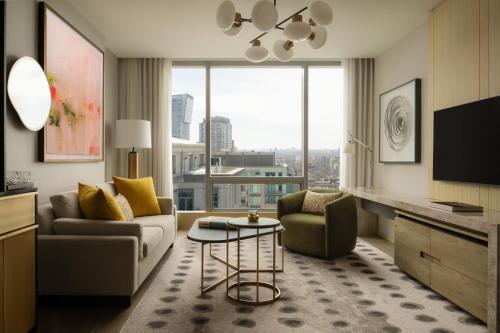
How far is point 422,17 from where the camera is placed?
407cm

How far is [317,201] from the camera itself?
455 cm

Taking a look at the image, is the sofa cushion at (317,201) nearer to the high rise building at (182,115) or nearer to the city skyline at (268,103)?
the city skyline at (268,103)

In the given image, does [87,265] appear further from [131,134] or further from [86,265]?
[131,134]

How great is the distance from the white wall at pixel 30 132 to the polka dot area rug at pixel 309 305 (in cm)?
129

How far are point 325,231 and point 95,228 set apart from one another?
7.34 ft

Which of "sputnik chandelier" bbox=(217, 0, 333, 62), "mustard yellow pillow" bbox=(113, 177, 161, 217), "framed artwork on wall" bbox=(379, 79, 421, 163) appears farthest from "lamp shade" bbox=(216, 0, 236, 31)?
"framed artwork on wall" bbox=(379, 79, 421, 163)

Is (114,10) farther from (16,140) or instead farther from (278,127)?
(278,127)

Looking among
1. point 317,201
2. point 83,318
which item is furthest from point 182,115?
point 83,318

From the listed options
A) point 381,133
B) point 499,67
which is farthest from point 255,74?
point 499,67

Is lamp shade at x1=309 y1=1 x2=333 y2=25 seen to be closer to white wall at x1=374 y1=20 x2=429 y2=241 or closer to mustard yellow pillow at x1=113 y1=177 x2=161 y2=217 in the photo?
white wall at x1=374 y1=20 x2=429 y2=241

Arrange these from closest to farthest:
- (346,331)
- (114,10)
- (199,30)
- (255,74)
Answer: (346,331), (114,10), (199,30), (255,74)

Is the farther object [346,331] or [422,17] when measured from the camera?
[422,17]

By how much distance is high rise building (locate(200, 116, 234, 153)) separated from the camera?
5921mm

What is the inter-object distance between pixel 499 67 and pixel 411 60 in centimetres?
174
